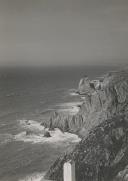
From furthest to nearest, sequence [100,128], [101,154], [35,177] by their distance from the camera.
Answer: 1. [100,128]
2. [101,154]
3. [35,177]

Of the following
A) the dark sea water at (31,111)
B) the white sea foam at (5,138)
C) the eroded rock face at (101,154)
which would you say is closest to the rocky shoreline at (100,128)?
the eroded rock face at (101,154)

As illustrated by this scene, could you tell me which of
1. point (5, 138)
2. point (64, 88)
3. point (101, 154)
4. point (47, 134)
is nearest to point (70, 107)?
point (64, 88)

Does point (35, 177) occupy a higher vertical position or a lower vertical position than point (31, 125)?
lower

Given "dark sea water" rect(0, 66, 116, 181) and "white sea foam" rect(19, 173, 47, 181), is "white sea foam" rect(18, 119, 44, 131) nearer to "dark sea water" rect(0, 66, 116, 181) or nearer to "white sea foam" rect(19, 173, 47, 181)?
"dark sea water" rect(0, 66, 116, 181)

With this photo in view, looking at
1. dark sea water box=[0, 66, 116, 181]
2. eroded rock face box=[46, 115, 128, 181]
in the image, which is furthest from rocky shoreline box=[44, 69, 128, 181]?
dark sea water box=[0, 66, 116, 181]

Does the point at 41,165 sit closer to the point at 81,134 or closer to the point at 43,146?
the point at 43,146

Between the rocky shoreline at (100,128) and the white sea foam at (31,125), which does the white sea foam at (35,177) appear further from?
the white sea foam at (31,125)

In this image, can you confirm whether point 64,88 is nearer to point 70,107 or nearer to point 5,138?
point 70,107
